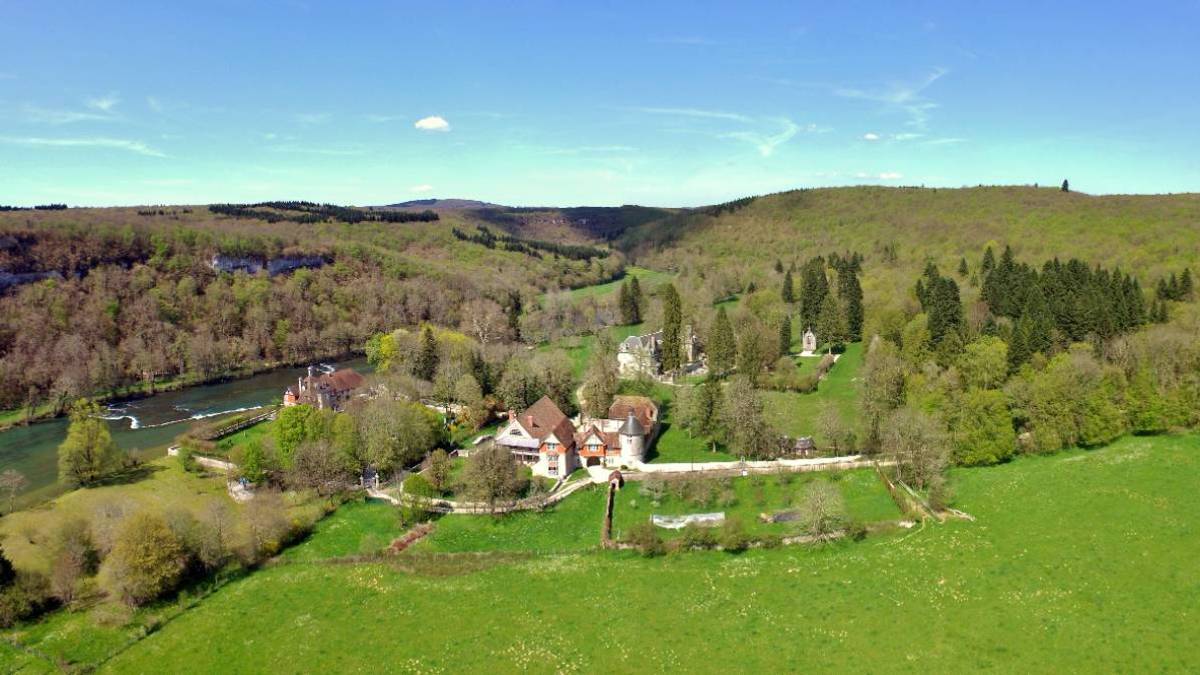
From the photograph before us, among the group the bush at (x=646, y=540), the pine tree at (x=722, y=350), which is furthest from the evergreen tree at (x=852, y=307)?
the bush at (x=646, y=540)

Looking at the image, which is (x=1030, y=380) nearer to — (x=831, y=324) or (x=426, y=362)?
(x=831, y=324)

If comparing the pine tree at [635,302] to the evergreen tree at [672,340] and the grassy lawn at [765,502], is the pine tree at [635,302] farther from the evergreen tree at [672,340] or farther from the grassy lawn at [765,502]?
the grassy lawn at [765,502]

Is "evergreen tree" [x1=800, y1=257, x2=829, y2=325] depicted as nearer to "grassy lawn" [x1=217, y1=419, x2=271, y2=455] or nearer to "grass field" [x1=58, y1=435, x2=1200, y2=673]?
"grass field" [x1=58, y1=435, x2=1200, y2=673]

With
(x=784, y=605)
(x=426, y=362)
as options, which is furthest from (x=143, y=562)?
(x=426, y=362)

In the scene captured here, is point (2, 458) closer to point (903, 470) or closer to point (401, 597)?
point (401, 597)

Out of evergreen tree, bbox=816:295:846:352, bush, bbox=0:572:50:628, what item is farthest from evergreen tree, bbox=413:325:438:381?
evergreen tree, bbox=816:295:846:352
